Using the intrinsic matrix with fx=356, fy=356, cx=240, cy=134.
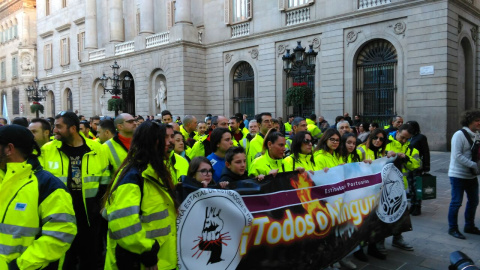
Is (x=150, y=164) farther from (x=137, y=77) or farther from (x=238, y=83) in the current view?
(x=137, y=77)

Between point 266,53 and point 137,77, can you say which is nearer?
point 266,53

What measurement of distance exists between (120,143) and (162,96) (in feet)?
68.7

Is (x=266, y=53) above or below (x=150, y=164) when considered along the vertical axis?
above

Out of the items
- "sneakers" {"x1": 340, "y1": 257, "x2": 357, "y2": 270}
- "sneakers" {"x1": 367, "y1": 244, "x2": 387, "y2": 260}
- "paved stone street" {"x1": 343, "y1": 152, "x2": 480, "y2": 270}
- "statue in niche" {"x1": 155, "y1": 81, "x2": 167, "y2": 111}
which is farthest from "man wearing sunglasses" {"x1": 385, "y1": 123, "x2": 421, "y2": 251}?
"statue in niche" {"x1": 155, "y1": 81, "x2": 167, "y2": 111}

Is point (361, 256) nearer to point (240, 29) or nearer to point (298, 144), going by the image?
point (298, 144)

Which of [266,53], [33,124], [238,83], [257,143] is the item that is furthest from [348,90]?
[33,124]

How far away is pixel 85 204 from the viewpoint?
13.6ft

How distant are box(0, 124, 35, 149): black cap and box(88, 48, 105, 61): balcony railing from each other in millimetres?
29511

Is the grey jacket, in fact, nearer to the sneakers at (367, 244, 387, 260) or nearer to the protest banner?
the protest banner

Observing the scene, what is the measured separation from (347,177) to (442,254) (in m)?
1.94

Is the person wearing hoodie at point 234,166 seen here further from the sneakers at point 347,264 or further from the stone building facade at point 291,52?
the stone building facade at point 291,52

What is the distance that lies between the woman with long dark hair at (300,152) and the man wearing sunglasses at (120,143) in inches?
80.8

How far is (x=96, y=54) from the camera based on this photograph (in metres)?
30.3

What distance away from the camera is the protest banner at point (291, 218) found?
3.14 meters
